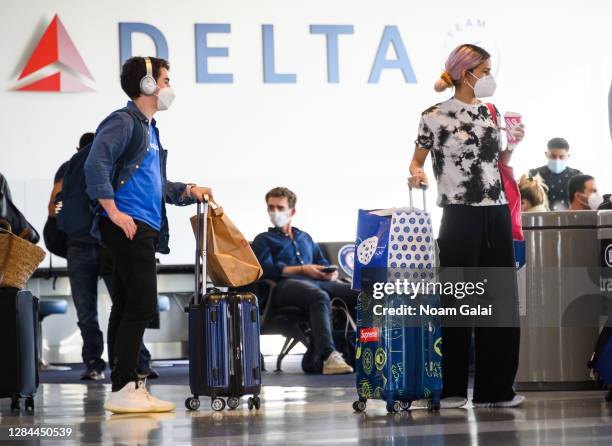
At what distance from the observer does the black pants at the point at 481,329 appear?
175 inches

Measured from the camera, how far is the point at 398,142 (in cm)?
1076

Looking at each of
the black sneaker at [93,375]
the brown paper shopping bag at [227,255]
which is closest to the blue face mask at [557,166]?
the black sneaker at [93,375]

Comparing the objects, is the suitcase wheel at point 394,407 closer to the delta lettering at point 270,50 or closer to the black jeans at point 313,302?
the black jeans at point 313,302

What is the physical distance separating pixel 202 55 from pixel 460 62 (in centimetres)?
620

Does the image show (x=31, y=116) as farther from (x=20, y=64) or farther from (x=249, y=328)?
(x=249, y=328)

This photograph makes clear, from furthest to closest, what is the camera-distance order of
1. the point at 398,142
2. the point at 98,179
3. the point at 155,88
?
1. the point at 398,142
2. the point at 155,88
3. the point at 98,179

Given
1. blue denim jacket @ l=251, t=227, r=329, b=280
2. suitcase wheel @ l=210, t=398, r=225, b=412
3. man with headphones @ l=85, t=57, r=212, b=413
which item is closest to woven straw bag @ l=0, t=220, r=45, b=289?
man with headphones @ l=85, t=57, r=212, b=413

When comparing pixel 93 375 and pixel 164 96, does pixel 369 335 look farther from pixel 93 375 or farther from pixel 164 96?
pixel 93 375

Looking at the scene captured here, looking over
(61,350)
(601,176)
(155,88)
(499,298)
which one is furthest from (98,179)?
(601,176)

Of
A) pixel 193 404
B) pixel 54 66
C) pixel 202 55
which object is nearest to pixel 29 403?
pixel 193 404

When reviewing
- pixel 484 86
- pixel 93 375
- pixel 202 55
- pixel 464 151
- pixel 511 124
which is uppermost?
pixel 202 55

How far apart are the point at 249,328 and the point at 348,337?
11.1 feet

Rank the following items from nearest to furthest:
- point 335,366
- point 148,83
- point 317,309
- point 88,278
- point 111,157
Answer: point 111,157, point 148,83, point 88,278, point 335,366, point 317,309

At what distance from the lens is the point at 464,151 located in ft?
14.7
